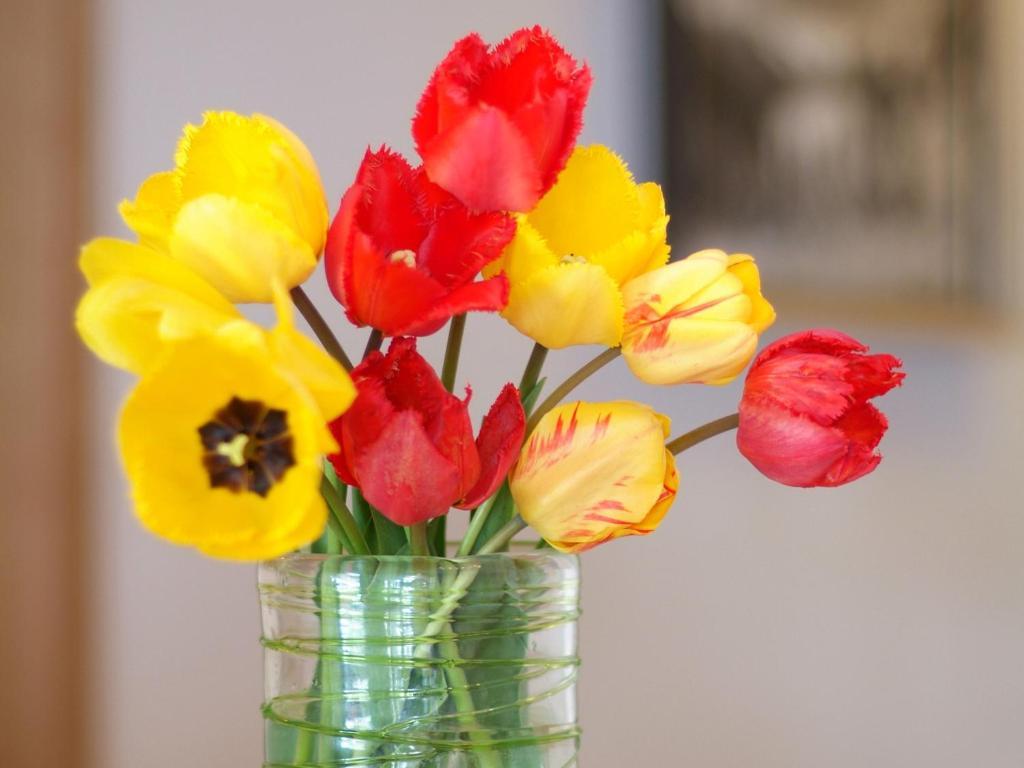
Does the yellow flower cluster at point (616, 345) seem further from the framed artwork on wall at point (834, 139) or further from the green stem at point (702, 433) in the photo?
the framed artwork on wall at point (834, 139)

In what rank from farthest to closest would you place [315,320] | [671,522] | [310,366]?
[671,522] < [315,320] < [310,366]

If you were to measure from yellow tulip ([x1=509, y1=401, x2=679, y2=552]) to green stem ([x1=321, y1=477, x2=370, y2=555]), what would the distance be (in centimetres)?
6

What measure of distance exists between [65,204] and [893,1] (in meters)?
0.86

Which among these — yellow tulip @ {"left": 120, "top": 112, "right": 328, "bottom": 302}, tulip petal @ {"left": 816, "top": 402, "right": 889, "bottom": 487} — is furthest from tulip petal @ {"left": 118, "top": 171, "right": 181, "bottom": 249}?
tulip petal @ {"left": 816, "top": 402, "right": 889, "bottom": 487}

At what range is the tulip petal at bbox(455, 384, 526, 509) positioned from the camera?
1.16ft

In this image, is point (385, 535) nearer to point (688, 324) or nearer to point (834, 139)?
point (688, 324)

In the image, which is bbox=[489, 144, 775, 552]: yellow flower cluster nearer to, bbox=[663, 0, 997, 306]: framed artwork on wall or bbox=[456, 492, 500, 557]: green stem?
bbox=[456, 492, 500, 557]: green stem

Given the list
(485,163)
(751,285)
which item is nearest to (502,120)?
(485,163)

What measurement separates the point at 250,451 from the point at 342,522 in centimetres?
9

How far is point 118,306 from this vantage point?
12.1 inches

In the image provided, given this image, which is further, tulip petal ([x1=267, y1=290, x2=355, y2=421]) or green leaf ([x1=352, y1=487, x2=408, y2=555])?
green leaf ([x1=352, y1=487, x2=408, y2=555])

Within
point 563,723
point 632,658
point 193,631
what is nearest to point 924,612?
point 632,658

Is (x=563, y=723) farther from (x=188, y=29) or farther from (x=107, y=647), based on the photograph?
(x=188, y=29)

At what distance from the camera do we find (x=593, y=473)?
354 millimetres
